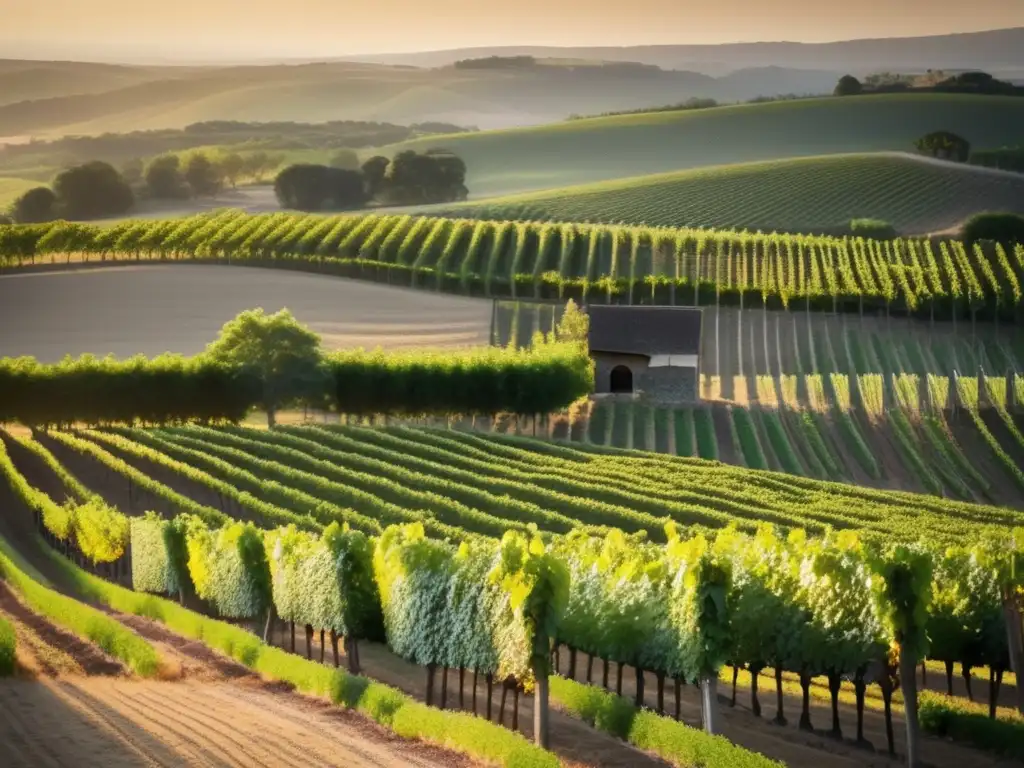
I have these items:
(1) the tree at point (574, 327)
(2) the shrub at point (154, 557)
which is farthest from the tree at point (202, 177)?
(2) the shrub at point (154, 557)

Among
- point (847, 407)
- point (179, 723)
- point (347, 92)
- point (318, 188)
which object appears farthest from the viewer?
point (347, 92)

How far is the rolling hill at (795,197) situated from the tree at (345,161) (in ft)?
13.6

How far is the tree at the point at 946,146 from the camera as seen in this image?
59.2 m

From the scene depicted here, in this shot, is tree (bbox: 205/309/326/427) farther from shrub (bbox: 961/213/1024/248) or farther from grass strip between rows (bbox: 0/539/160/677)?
shrub (bbox: 961/213/1024/248)

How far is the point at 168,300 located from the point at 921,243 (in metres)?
22.0

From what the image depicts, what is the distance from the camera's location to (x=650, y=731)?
41.8ft

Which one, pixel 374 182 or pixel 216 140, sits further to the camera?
pixel 374 182

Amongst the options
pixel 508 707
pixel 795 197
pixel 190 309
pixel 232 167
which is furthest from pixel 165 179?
pixel 508 707

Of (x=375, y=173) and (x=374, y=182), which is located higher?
(x=375, y=173)

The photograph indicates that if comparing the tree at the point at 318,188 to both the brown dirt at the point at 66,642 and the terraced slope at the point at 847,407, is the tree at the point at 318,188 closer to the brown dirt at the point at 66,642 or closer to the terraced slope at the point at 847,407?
the terraced slope at the point at 847,407

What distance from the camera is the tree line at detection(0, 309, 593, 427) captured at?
109 ft

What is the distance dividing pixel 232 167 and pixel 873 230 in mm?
20408

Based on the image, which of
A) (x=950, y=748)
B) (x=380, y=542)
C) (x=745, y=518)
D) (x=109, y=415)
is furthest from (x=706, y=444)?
Result: (x=950, y=748)

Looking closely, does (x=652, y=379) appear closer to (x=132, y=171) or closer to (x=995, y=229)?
(x=995, y=229)
